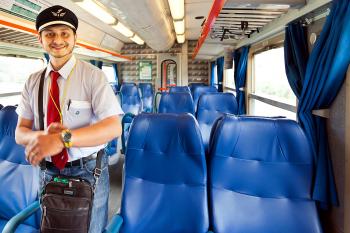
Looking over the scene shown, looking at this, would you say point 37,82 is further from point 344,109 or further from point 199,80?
point 199,80

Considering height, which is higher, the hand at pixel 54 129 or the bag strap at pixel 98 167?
the hand at pixel 54 129

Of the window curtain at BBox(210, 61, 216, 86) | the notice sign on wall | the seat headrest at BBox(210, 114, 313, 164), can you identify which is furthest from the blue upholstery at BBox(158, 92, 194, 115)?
the notice sign on wall

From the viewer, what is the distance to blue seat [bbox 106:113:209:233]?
1803mm

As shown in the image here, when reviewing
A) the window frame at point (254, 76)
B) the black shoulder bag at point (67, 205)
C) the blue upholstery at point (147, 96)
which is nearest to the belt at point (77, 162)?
the black shoulder bag at point (67, 205)

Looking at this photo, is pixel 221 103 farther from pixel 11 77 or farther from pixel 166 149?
pixel 11 77

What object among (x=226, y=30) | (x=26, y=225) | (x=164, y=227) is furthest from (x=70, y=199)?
(x=226, y=30)

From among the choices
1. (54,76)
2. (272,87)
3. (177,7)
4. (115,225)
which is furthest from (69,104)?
(272,87)

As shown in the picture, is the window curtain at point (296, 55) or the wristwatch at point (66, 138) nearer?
the wristwatch at point (66, 138)

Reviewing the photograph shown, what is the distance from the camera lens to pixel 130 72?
13.6 metres

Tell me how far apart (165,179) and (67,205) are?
2.36 ft

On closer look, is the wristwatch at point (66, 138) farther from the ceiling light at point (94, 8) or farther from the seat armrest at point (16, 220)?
the ceiling light at point (94, 8)

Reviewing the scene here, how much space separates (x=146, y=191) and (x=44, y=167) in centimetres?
70

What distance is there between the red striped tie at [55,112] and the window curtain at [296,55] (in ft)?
6.49

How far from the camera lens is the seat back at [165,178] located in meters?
1.80
